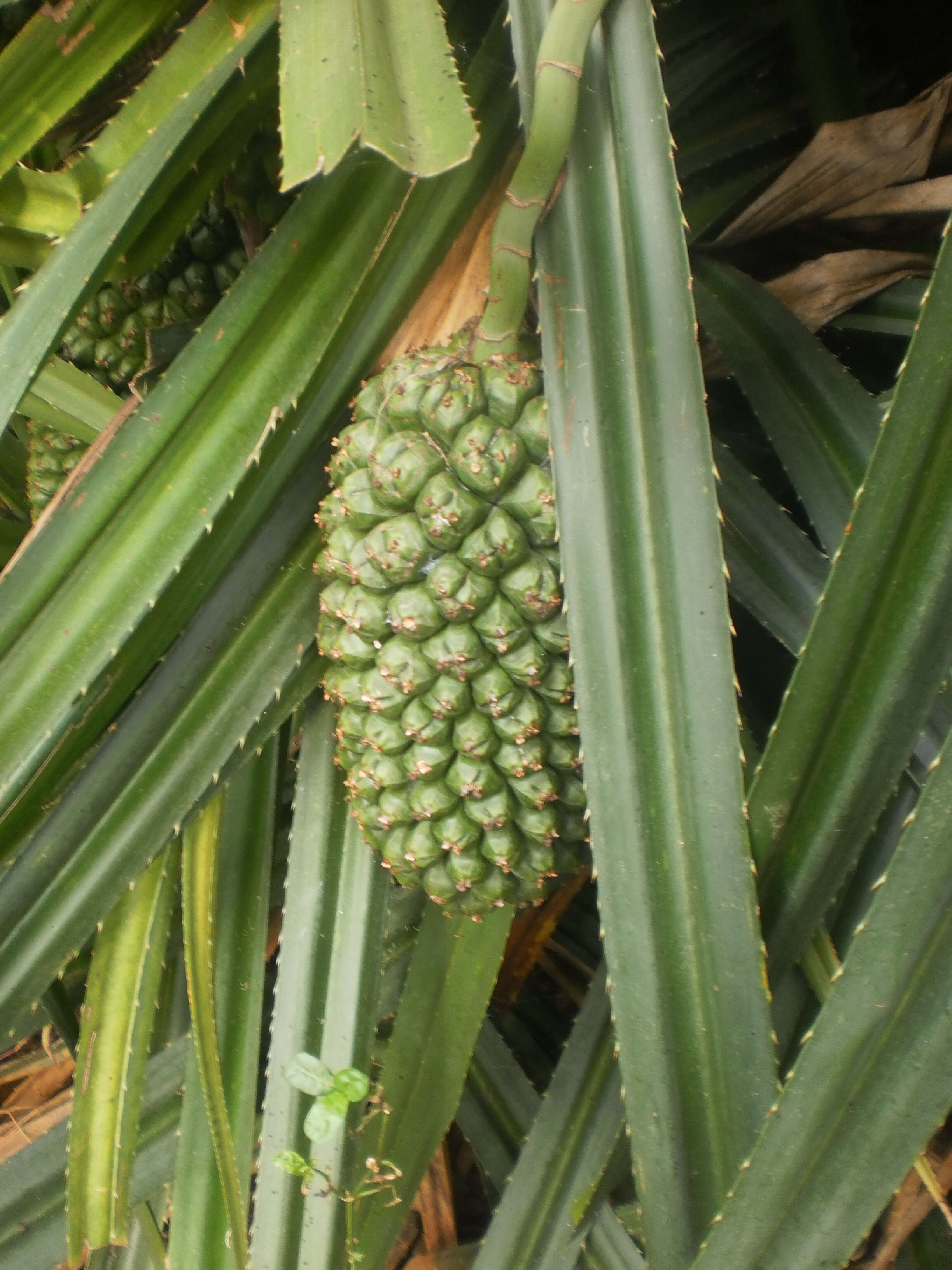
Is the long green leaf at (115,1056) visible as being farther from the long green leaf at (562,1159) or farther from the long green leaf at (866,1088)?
the long green leaf at (866,1088)

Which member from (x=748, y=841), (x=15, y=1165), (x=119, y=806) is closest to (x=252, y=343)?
(x=119, y=806)

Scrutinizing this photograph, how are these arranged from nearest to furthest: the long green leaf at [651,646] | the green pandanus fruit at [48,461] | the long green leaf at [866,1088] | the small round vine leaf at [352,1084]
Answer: the long green leaf at [866,1088]
the long green leaf at [651,646]
the small round vine leaf at [352,1084]
the green pandanus fruit at [48,461]

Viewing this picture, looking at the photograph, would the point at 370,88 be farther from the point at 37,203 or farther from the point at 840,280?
the point at 840,280

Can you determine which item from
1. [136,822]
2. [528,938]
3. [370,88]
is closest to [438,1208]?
[528,938]

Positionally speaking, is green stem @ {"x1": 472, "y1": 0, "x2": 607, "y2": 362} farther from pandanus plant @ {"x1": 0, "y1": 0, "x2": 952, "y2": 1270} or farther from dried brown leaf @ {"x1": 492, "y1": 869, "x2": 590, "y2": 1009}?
dried brown leaf @ {"x1": 492, "y1": 869, "x2": 590, "y2": 1009}

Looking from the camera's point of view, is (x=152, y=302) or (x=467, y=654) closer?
(x=467, y=654)

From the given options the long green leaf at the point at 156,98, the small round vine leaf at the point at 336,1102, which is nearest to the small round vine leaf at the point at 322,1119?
the small round vine leaf at the point at 336,1102

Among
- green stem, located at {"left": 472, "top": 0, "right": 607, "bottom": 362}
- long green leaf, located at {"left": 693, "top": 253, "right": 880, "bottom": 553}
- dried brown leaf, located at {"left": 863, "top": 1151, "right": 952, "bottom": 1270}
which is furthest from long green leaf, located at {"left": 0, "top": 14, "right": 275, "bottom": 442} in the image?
dried brown leaf, located at {"left": 863, "top": 1151, "right": 952, "bottom": 1270}
